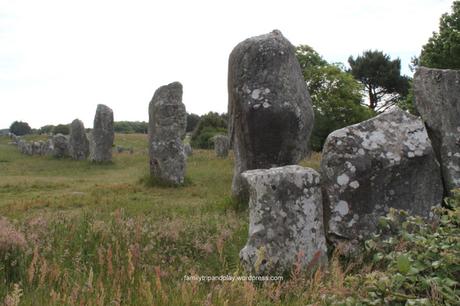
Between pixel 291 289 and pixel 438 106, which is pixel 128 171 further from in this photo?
pixel 291 289

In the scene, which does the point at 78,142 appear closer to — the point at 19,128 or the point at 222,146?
the point at 222,146

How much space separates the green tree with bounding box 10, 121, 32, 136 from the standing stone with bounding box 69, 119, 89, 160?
83.9m

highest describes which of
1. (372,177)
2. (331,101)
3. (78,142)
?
(331,101)

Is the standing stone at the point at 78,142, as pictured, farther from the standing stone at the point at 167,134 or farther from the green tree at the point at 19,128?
the green tree at the point at 19,128

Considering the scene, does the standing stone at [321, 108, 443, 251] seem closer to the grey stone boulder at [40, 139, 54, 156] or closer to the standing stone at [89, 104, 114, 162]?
the standing stone at [89, 104, 114, 162]

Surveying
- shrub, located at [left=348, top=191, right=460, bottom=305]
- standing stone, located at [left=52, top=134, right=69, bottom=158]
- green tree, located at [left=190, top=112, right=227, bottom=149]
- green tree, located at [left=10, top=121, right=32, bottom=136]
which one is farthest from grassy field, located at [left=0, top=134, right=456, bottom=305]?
green tree, located at [left=10, top=121, right=32, bottom=136]

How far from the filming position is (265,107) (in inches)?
409

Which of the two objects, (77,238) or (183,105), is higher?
(183,105)

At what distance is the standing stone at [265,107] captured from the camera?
10.5m

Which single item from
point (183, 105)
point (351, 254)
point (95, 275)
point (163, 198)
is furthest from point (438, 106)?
point (183, 105)

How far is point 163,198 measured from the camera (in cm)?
1419

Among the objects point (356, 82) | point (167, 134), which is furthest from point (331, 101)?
point (167, 134)

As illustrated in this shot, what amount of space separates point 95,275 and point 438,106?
20.9 ft

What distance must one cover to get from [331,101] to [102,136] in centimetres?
2002
